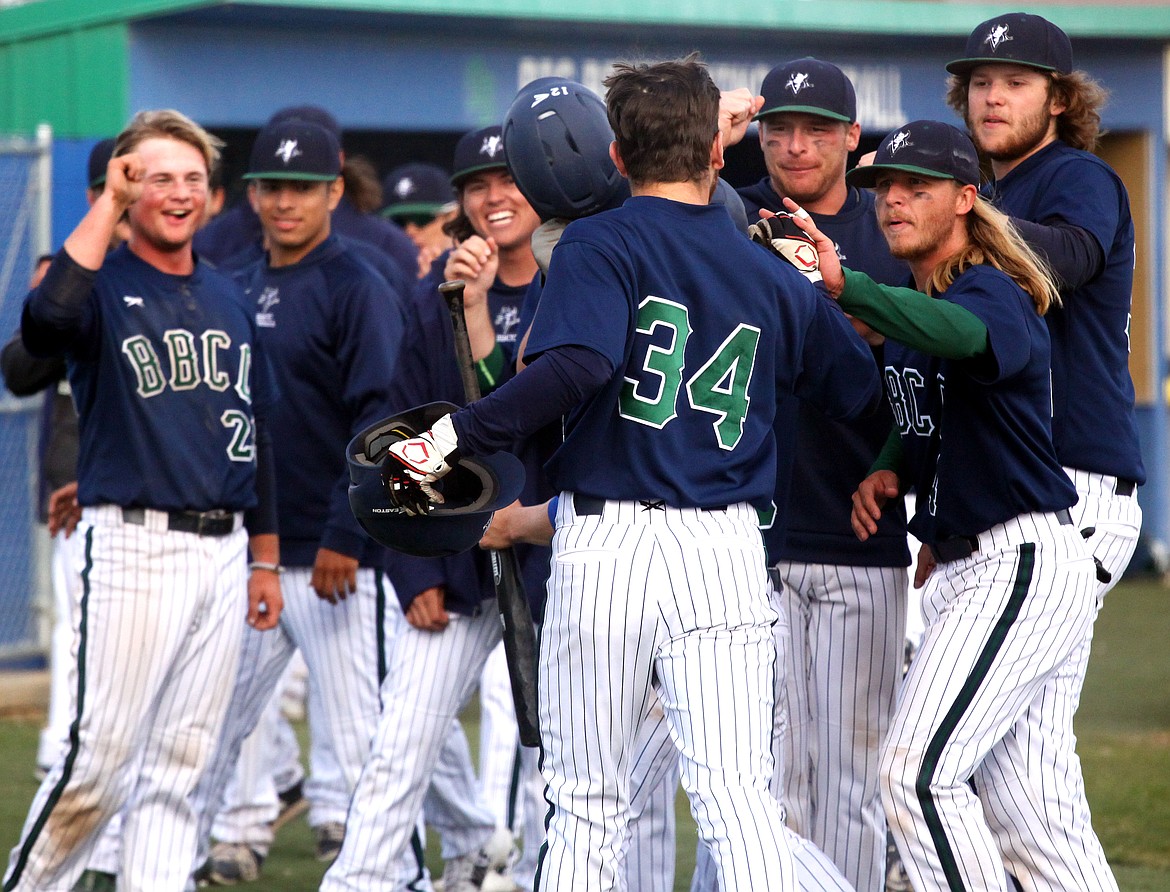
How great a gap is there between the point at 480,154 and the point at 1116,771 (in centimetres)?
397

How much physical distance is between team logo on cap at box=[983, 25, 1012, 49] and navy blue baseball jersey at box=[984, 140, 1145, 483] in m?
0.35

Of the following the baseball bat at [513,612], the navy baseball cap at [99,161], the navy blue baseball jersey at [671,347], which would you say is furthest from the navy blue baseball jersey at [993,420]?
the navy baseball cap at [99,161]

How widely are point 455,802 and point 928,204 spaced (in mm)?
2673

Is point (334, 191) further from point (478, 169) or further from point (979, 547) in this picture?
point (979, 547)

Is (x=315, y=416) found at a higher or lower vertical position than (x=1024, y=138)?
lower

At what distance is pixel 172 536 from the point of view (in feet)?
15.5

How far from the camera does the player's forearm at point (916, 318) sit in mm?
3646

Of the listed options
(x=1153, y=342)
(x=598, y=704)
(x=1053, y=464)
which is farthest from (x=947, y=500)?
(x=1153, y=342)

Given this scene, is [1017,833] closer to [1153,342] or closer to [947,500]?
[947,500]

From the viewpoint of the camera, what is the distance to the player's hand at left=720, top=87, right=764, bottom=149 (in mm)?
4359

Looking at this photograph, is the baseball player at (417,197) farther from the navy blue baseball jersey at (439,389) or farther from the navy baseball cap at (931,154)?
the navy baseball cap at (931,154)

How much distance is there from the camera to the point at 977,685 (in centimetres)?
387

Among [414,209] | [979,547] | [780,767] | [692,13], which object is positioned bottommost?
[780,767]

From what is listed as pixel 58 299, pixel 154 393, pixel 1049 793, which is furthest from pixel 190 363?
pixel 1049 793
